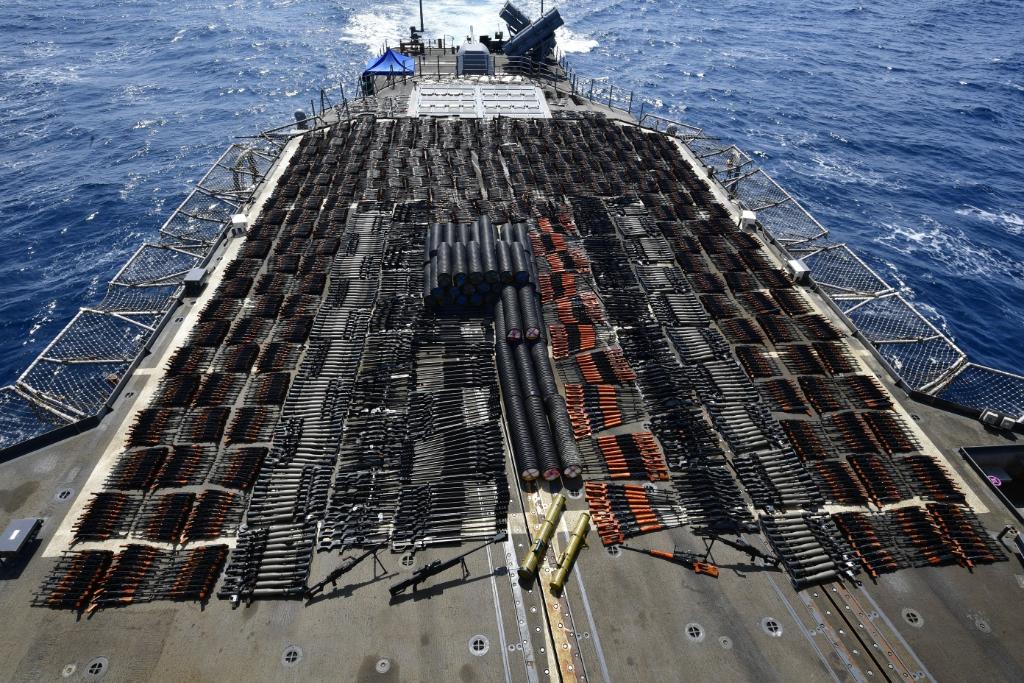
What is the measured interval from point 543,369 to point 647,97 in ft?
384

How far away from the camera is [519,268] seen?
4897cm

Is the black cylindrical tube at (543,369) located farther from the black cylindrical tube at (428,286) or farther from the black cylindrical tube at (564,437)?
the black cylindrical tube at (428,286)

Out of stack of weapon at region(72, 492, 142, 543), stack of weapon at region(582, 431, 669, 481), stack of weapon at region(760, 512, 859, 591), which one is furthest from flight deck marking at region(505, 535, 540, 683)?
stack of weapon at region(72, 492, 142, 543)

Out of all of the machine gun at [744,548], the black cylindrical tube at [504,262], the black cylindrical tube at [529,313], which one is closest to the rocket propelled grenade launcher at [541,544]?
the machine gun at [744,548]

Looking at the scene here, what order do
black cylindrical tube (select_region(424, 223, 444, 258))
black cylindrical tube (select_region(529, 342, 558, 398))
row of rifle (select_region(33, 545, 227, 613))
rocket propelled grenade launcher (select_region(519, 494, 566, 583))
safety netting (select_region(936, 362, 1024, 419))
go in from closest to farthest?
row of rifle (select_region(33, 545, 227, 613)) < rocket propelled grenade launcher (select_region(519, 494, 566, 583)) < black cylindrical tube (select_region(529, 342, 558, 398)) < safety netting (select_region(936, 362, 1024, 419)) < black cylindrical tube (select_region(424, 223, 444, 258))

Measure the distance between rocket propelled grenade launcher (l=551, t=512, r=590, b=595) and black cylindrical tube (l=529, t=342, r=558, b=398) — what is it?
10305 millimetres

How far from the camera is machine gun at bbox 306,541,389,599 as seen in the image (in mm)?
30022

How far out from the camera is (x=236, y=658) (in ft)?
89.2

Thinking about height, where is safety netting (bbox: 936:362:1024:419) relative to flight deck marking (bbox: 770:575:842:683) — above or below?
below

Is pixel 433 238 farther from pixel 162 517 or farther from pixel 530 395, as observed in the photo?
pixel 162 517

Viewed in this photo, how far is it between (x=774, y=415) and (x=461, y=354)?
2499cm

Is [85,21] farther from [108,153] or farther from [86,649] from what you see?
[86,649]

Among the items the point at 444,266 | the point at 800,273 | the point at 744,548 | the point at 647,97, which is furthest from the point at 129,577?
the point at 647,97

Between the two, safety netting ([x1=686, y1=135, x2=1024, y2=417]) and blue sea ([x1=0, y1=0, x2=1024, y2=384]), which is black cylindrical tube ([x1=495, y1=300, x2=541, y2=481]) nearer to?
safety netting ([x1=686, y1=135, x2=1024, y2=417])
